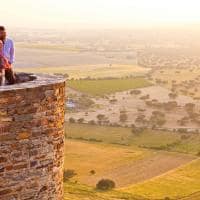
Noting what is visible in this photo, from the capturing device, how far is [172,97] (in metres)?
80.9

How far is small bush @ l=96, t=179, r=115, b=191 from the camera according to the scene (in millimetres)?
34897

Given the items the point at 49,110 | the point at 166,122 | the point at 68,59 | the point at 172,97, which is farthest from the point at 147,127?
the point at 68,59

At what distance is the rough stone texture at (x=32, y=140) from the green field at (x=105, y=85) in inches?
2990

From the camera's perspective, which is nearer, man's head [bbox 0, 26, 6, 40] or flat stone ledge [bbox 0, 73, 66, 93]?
flat stone ledge [bbox 0, 73, 66, 93]

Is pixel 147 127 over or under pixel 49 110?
under

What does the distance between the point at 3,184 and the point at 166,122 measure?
57.6m

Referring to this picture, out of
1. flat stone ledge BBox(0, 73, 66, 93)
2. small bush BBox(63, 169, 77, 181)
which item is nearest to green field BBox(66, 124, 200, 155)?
small bush BBox(63, 169, 77, 181)

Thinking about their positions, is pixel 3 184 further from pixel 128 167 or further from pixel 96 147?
pixel 96 147

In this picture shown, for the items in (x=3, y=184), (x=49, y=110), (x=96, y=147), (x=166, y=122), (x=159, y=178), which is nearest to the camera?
(x=3, y=184)

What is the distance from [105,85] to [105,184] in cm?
5759

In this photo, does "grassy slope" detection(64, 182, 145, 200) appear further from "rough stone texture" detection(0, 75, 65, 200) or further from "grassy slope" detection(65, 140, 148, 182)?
"rough stone texture" detection(0, 75, 65, 200)

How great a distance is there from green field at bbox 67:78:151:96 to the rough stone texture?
249 ft

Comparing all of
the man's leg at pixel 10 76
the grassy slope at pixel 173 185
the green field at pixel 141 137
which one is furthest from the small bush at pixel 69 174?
the man's leg at pixel 10 76

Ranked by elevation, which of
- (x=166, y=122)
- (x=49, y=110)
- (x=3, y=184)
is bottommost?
(x=166, y=122)
